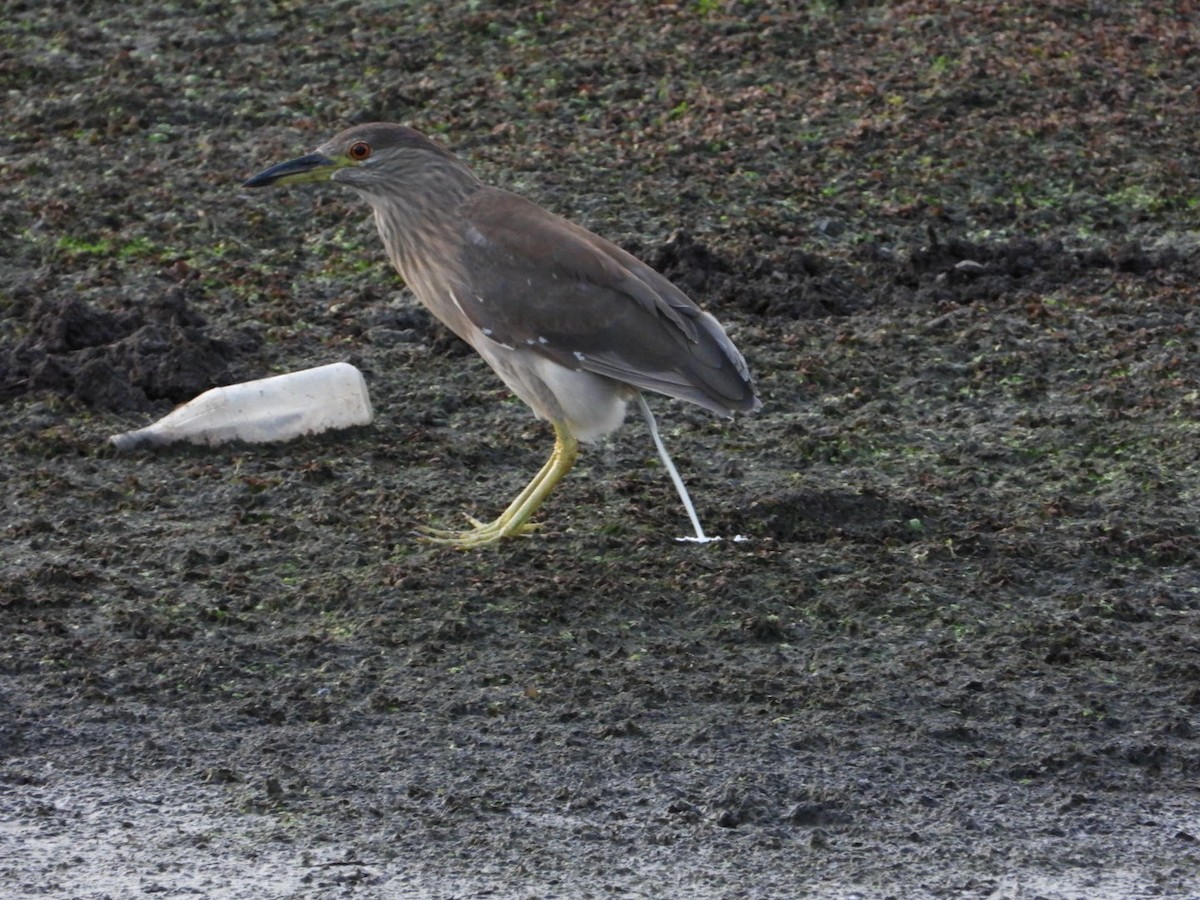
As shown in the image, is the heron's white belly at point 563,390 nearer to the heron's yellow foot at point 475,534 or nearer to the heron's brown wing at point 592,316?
the heron's brown wing at point 592,316

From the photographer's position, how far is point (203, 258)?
8.42 metres

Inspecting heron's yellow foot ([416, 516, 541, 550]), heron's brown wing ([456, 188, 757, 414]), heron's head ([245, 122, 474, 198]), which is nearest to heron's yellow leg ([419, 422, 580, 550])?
heron's yellow foot ([416, 516, 541, 550])

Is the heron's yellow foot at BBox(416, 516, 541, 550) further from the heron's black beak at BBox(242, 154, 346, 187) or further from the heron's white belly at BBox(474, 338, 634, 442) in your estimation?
the heron's black beak at BBox(242, 154, 346, 187)

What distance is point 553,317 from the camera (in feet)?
20.7

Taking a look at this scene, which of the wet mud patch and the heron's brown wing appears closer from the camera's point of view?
the heron's brown wing

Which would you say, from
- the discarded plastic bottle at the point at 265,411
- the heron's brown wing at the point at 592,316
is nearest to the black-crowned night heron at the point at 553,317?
the heron's brown wing at the point at 592,316

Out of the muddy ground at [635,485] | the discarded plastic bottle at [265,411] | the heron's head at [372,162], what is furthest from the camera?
the discarded plastic bottle at [265,411]

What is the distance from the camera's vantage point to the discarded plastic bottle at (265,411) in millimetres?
6871

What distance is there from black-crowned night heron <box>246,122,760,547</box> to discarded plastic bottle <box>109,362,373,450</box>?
531 mm

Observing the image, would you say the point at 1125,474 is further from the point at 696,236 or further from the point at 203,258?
the point at 203,258

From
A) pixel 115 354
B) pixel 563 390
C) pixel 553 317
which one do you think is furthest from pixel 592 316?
pixel 115 354

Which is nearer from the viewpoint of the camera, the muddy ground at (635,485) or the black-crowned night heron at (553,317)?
the muddy ground at (635,485)

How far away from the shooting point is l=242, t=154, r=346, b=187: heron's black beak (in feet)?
22.1

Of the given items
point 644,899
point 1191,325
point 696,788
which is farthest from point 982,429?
point 644,899
